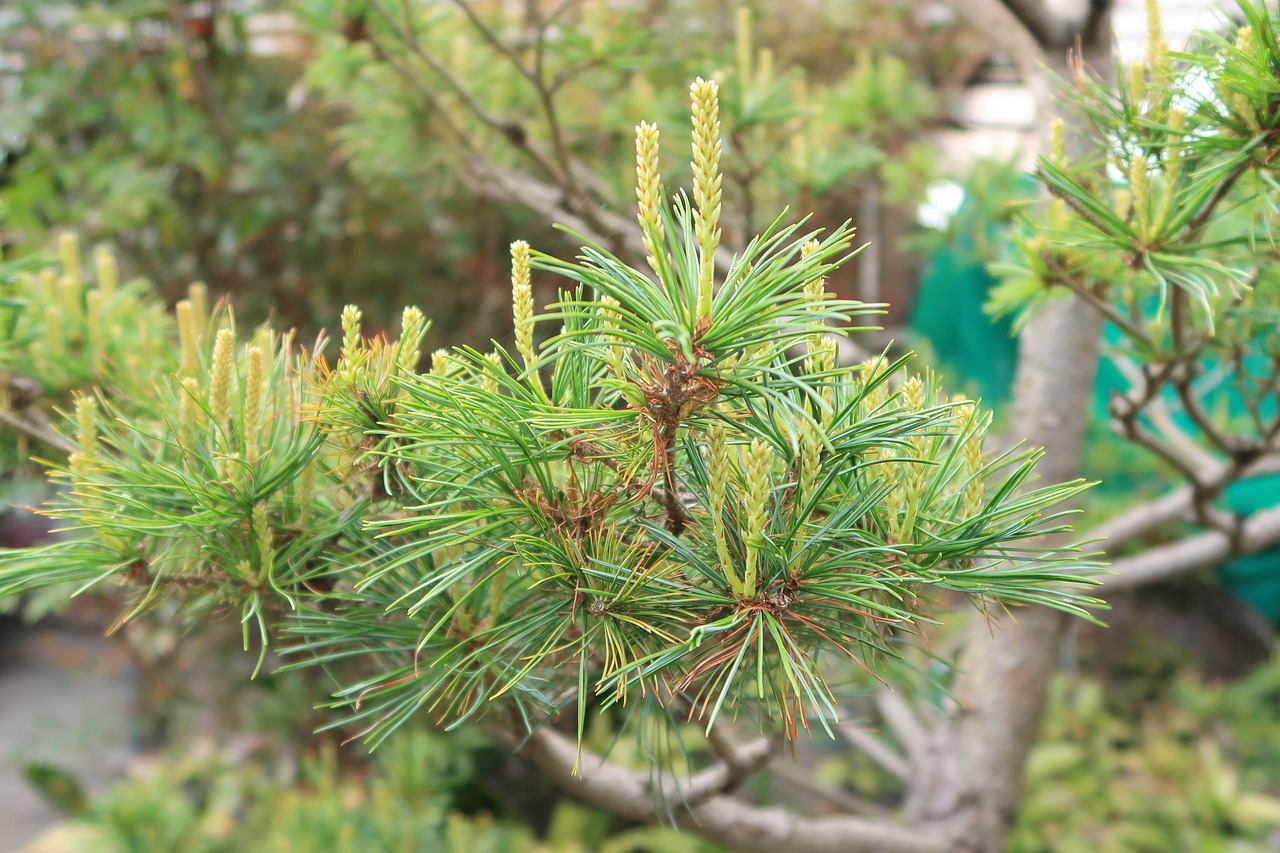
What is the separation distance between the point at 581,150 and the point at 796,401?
1.29 m

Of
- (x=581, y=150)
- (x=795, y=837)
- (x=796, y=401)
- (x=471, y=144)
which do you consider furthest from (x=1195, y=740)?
(x=796, y=401)

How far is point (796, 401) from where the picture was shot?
0.29 meters

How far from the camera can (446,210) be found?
1.64 m

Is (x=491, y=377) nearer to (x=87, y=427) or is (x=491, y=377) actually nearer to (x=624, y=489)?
(x=624, y=489)

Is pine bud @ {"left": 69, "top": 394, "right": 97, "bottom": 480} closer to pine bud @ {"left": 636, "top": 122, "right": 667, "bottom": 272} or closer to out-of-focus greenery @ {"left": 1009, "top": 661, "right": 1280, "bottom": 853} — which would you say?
Answer: pine bud @ {"left": 636, "top": 122, "right": 667, "bottom": 272}

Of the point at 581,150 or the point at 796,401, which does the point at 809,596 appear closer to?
the point at 796,401

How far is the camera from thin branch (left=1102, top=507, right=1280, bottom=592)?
31.6 inches

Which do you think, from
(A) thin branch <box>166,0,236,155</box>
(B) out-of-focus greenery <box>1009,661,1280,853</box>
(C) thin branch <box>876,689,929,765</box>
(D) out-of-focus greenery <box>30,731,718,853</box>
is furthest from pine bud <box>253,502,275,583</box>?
(A) thin branch <box>166,0,236,155</box>

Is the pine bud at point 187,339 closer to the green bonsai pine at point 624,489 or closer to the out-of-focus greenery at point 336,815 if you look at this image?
the green bonsai pine at point 624,489

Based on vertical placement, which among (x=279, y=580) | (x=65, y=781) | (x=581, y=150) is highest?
(x=581, y=150)

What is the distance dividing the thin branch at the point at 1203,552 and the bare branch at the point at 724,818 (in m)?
0.30

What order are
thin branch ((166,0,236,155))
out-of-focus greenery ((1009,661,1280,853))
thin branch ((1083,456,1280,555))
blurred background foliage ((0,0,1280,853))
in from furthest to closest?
thin branch ((166,0,236,155)) < out-of-focus greenery ((1009,661,1280,853)) < blurred background foliage ((0,0,1280,853)) < thin branch ((1083,456,1280,555))

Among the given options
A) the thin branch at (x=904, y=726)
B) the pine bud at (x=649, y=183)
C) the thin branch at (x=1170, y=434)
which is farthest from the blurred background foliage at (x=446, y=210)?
the pine bud at (x=649, y=183)

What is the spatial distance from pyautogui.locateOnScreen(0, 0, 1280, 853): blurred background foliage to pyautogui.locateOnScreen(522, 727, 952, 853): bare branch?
358 millimetres
